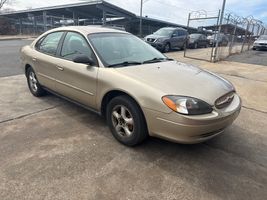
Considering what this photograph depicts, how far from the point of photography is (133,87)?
2990 millimetres

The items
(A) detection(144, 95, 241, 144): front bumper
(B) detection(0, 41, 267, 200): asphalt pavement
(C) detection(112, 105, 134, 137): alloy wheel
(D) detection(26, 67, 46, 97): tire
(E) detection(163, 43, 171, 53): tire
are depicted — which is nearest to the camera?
(B) detection(0, 41, 267, 200): asphalt pavement

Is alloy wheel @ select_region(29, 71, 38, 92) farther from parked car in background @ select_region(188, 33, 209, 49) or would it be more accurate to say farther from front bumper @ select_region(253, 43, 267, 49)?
front bumper @ select_region(253, 43, 267, 49)

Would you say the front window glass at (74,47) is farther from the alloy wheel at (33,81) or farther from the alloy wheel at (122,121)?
the alloy wheel at (33,81)

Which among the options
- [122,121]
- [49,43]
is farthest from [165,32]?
[122,121]

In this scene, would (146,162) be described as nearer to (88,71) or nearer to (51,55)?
(88,71)

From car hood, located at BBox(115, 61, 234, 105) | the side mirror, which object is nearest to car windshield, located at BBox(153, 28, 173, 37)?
car hood, located at BBox(115, 61, 234, 105)

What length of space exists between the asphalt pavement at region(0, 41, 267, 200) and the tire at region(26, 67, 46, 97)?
2.80 feet

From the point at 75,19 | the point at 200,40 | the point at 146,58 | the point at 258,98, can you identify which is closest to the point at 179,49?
the point at 200,40

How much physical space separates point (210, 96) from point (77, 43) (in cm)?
228

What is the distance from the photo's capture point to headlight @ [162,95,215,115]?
8.83 ft

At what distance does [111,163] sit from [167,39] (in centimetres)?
1347

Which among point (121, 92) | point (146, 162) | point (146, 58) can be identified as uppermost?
point (146, 58)

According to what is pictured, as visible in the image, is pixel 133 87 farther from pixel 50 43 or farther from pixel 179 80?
pixel 50 43

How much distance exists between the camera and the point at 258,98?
5.78 meters
